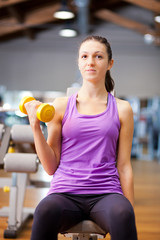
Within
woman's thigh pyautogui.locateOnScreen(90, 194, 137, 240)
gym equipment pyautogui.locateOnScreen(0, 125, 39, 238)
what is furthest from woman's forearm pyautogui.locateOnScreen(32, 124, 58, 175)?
gym equipment pyautogui.locateOnScreen(0, 125, 39, 238)

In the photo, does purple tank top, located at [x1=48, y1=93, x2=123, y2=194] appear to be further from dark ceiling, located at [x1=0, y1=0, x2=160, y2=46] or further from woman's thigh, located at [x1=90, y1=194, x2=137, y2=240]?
dark ceiling, located at [x1=0, y1=0, x2=160, y2=46]

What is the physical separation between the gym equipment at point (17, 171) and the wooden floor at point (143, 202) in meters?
0.06

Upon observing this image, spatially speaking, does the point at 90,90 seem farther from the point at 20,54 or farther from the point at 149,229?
the point at 20,54

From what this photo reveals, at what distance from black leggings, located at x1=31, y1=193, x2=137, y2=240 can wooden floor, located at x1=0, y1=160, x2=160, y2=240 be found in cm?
21

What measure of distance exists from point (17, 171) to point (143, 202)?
177 cm

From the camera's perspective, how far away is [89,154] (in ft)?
4.13

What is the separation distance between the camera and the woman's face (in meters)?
1.31

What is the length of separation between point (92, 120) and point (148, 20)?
372 inches

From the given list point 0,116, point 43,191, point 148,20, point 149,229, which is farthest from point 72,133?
point 148,20

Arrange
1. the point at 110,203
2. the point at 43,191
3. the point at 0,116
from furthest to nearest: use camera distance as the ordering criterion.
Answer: the point at 0,116, the point at 43,191, the point at 110,203

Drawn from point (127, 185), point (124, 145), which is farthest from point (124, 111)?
point (127, 185)

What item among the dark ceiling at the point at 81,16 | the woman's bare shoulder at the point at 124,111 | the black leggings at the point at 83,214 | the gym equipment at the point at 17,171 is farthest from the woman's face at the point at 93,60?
the dark ceiling at the point at 81,16

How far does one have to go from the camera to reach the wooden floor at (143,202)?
2.44 m

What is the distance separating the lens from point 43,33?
430 inches
